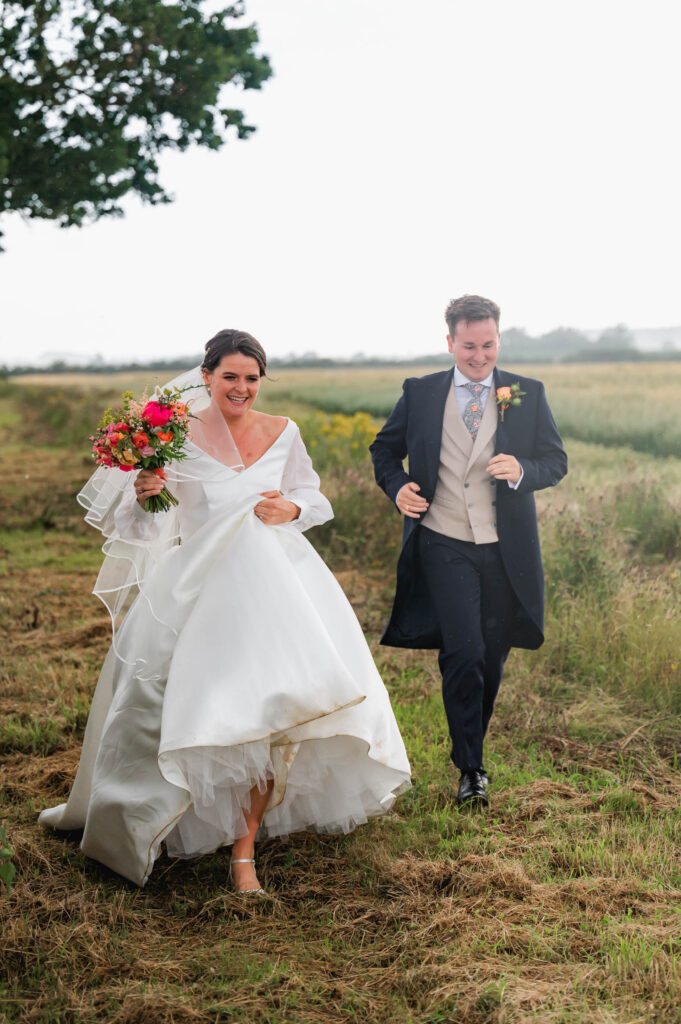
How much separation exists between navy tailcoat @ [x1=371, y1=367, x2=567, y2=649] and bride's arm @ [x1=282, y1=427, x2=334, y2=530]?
523mm

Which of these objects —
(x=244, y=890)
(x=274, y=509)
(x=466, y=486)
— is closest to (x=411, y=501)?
(x=466, y=486)

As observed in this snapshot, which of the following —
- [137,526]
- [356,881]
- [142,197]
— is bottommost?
[356,881]

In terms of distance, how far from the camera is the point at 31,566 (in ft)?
34.9

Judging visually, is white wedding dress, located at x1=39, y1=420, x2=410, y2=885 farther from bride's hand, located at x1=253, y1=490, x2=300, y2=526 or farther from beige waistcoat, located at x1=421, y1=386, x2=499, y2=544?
beige waistcoat, located at x1=421, y1=386, x2=499, y2=544

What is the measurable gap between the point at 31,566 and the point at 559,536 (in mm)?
5874

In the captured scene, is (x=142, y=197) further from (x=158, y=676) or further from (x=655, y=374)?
(x=655, y=374)

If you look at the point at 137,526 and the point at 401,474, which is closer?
the point at 137,526

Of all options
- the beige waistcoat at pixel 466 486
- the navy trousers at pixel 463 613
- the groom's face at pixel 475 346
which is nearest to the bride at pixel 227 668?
the navy trousers at pixel 463 613

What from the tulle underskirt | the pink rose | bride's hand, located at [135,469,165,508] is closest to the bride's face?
the pink rose

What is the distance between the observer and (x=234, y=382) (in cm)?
409

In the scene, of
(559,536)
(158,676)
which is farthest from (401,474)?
(559,536)

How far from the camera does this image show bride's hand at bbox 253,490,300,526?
4.02 meters

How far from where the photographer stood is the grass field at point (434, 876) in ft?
10.1

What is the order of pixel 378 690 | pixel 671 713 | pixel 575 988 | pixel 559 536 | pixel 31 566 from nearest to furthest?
1. pixel 575 988
2. pixel 378 690
3. pixel 671 713
4. pixel 559 536
5. pixel 31 566
